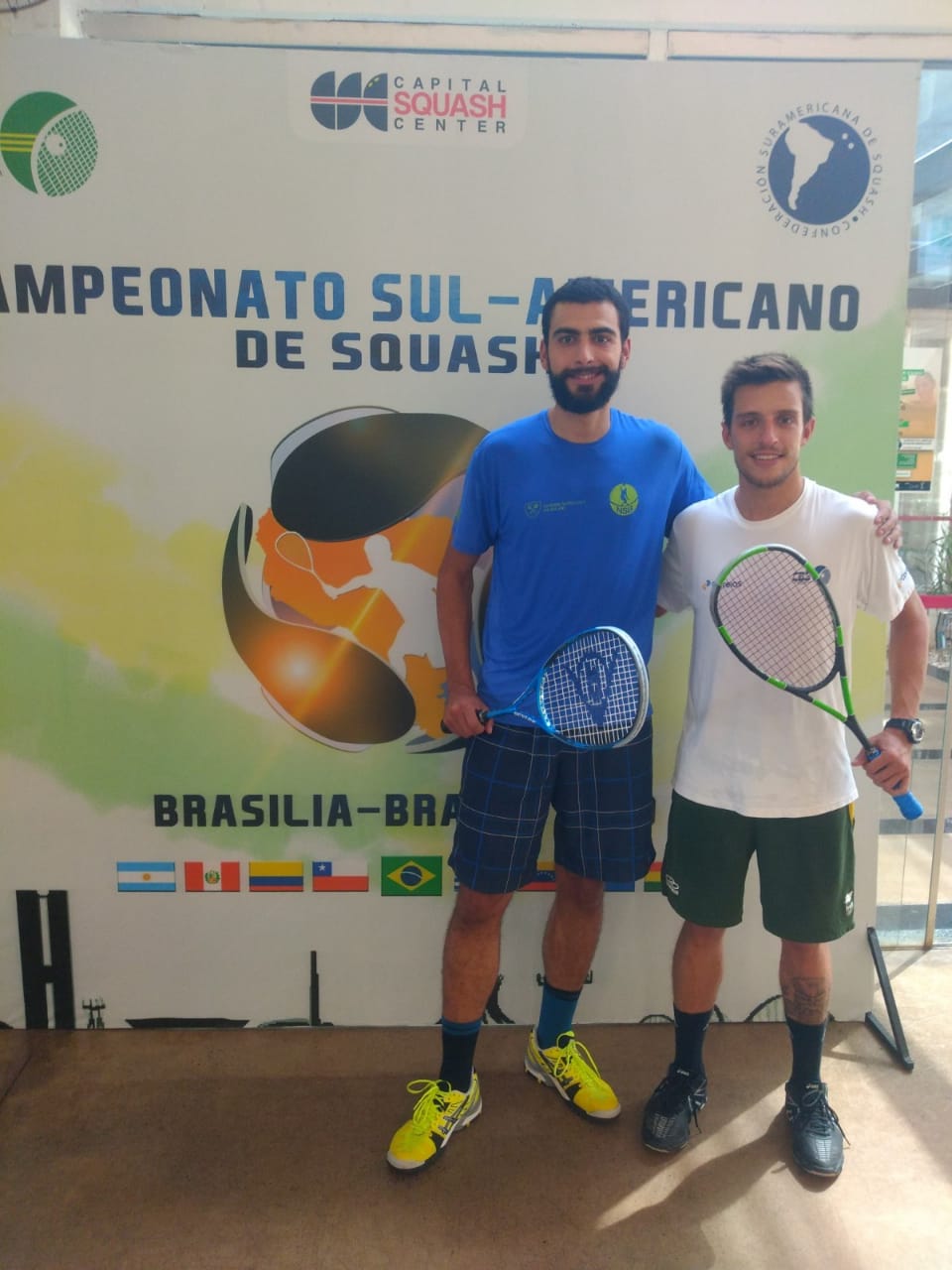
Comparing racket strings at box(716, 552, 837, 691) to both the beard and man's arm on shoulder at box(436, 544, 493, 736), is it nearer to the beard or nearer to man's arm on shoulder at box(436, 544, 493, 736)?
the beard

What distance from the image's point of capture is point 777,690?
1.89m

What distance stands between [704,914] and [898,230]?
1.76 metres

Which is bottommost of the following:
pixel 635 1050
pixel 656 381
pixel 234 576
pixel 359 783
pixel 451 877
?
pixel 635 1050

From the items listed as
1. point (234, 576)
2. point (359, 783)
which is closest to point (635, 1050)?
point (359, 783)

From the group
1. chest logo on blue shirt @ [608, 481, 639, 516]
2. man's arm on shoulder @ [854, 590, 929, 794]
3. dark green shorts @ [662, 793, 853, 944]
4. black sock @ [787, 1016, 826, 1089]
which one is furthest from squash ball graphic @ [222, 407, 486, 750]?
black sock @ [787, 1016, 826, 1089]

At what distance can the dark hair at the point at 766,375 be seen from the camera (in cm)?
181

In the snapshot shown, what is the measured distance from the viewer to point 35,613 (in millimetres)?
2357

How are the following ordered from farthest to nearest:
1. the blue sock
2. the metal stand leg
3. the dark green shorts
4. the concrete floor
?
the metal stand leg < the blue sock < the dark green shorts < the concrete floor

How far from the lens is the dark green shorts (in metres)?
1.89

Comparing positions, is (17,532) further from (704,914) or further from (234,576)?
(704,914)

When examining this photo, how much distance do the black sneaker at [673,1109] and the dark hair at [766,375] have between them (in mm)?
1503

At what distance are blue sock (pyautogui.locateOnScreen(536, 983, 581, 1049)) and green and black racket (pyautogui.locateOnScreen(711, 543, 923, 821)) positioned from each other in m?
0.96

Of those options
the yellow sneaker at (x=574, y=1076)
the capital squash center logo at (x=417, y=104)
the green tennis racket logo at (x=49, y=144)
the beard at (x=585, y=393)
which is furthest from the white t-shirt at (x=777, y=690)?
the green tennis racket logo at (x=49, y=144)

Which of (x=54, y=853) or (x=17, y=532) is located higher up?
(x=17, y=532)
